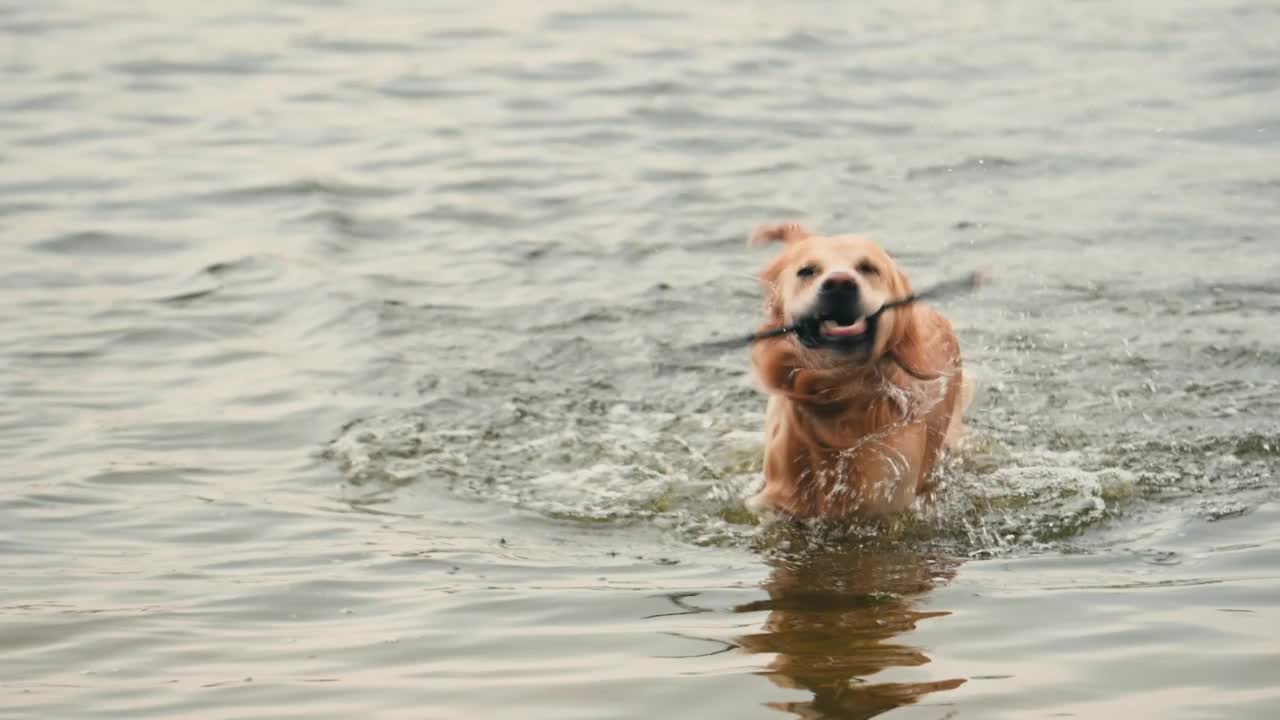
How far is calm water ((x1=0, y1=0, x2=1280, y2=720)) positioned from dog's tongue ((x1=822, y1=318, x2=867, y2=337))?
67 centimetres

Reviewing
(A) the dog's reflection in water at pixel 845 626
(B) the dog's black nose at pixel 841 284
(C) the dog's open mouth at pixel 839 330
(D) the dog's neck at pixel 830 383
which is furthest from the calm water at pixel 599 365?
(B) the dog's black nose at pixel 841 284

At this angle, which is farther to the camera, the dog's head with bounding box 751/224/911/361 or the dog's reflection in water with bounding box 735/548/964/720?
the dog's head with bounding box 751/224/911/361

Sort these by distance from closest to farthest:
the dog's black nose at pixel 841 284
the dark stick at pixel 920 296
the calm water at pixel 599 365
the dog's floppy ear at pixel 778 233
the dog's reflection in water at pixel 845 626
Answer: the dog's reflection in water at pixel 845 626 → the calm water at pixel 599 365 → the dog's black nose at pixel 841 284 → the dark stick at pixel 920 296 → the dog's floppy ear at pixel 778 233

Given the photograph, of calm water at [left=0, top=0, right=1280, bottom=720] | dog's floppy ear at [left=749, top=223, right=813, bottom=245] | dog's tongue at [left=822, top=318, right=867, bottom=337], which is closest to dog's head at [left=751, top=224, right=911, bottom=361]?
dog's tongue at [left=822, top=318, right=867, bottom=337]

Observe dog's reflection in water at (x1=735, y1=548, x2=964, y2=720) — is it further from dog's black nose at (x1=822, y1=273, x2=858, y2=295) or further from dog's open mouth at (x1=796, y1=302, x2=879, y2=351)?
dog's black nose at (x1=822, y1=273, x2=858, y2=295)

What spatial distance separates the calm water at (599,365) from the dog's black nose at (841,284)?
806 mm

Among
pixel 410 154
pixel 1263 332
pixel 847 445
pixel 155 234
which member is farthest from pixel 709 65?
pixel 847 445

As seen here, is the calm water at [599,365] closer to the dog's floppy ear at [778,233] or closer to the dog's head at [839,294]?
the dog's head at [839,294]

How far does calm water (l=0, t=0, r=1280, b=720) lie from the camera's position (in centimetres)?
416

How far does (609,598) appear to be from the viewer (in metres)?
4.63

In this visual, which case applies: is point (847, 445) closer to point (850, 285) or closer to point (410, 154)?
point (850, 285)

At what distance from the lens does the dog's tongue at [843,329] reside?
5070 millimetres

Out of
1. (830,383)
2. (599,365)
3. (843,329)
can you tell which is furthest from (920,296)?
(599,365)

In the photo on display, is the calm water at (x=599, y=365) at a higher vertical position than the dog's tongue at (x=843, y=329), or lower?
lower
